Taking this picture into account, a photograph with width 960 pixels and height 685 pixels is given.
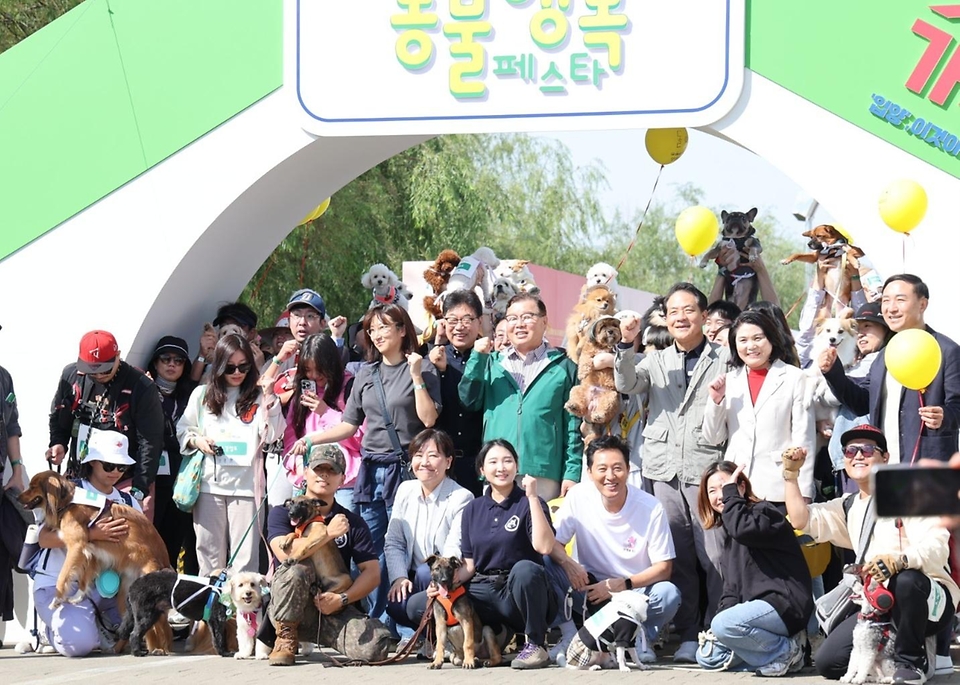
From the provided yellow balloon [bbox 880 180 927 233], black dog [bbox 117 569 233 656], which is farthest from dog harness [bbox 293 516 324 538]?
yellow balloon [bbox 880 180 927 233]

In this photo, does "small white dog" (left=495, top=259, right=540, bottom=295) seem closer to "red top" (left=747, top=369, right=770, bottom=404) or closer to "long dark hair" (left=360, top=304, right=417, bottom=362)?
"long dark hair" (left=360, top=304, right=417, bottom=362)

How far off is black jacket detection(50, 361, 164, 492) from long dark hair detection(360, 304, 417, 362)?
134cm

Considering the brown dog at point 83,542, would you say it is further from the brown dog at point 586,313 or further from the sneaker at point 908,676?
the sneaker at point 908,676

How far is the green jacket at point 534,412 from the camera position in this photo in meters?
8.43

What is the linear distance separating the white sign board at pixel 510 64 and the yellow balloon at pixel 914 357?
6.14ft

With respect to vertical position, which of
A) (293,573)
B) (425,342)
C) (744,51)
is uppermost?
(744,51)

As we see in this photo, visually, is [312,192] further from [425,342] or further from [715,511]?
[715,511]

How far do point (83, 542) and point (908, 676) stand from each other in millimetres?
4508

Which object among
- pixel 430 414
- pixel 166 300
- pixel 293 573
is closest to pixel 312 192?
pixel 166 300

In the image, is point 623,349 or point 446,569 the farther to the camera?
point 623,349

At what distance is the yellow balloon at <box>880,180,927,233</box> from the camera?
7727mm

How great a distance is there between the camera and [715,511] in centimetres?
768

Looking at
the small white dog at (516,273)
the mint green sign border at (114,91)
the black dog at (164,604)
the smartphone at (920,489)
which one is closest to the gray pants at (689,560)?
the black dog at (164,604)

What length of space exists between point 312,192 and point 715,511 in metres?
3.79
